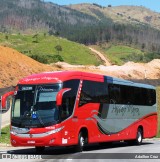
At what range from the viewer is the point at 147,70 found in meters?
95.2

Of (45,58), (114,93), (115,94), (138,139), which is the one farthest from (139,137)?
(45,58)

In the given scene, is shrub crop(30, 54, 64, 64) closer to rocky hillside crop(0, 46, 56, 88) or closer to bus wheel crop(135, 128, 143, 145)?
rocky hillside crop(0, 46, 56, 88)

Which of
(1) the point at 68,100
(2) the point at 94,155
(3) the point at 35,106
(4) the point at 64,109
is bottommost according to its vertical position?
(2) the point at 94,155

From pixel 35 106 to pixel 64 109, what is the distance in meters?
1.23

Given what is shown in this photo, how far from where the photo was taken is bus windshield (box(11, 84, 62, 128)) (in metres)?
19.1

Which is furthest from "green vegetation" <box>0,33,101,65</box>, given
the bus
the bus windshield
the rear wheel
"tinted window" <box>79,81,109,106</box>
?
the bus windshield

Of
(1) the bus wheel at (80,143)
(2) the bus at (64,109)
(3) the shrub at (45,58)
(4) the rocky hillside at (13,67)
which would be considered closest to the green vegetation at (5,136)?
(2) the bus at (64,109)

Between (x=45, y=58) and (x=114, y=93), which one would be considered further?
(x=45, y=58)

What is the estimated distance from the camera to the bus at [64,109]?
62.6 feet

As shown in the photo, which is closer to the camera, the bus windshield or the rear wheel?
the bus windshield

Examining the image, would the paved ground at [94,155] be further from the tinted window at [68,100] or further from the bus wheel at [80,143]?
the tinted window at [68,100]

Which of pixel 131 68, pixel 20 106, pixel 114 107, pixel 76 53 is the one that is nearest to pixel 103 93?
pixel 114 107

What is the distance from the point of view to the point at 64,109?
19.5m

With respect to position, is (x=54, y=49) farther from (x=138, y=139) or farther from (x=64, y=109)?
(x=64, y=109)
